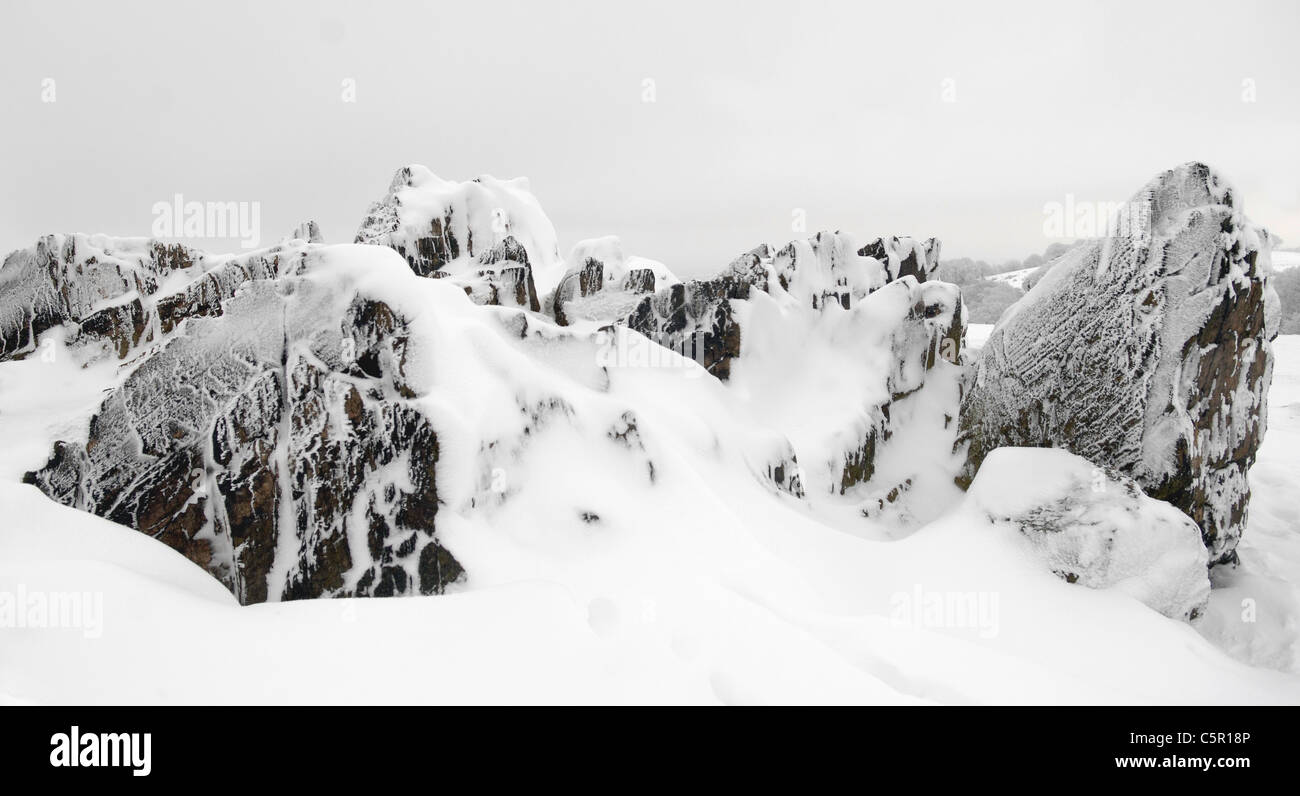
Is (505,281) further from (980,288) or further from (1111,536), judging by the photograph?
(980,288)

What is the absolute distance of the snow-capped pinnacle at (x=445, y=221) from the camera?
17.4m

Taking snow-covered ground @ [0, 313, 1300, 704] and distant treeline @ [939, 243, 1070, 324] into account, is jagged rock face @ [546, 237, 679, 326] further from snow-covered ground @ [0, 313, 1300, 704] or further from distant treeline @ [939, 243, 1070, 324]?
distant treeline @ [939, 243, 1070, 324]

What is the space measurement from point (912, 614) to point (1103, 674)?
6.49 ft

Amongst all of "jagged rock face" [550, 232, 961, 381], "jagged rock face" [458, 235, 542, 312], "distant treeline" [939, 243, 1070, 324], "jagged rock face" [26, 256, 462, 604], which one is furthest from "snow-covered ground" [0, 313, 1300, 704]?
"distant treeline" [939, 243, 1070, 324]

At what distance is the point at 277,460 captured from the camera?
709 cm

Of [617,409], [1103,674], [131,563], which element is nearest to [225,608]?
[131,563]

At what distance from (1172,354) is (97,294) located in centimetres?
2512

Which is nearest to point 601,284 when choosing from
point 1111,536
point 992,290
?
point 1111,536

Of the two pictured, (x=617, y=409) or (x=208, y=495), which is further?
(x=617, y=409)

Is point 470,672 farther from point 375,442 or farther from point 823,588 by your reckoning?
point 823,588

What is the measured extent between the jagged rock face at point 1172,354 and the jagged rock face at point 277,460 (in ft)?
34.8

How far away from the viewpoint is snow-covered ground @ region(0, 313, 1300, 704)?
388 cm

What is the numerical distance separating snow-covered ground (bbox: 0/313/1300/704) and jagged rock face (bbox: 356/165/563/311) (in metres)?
7.34

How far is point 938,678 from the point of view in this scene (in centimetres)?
468
